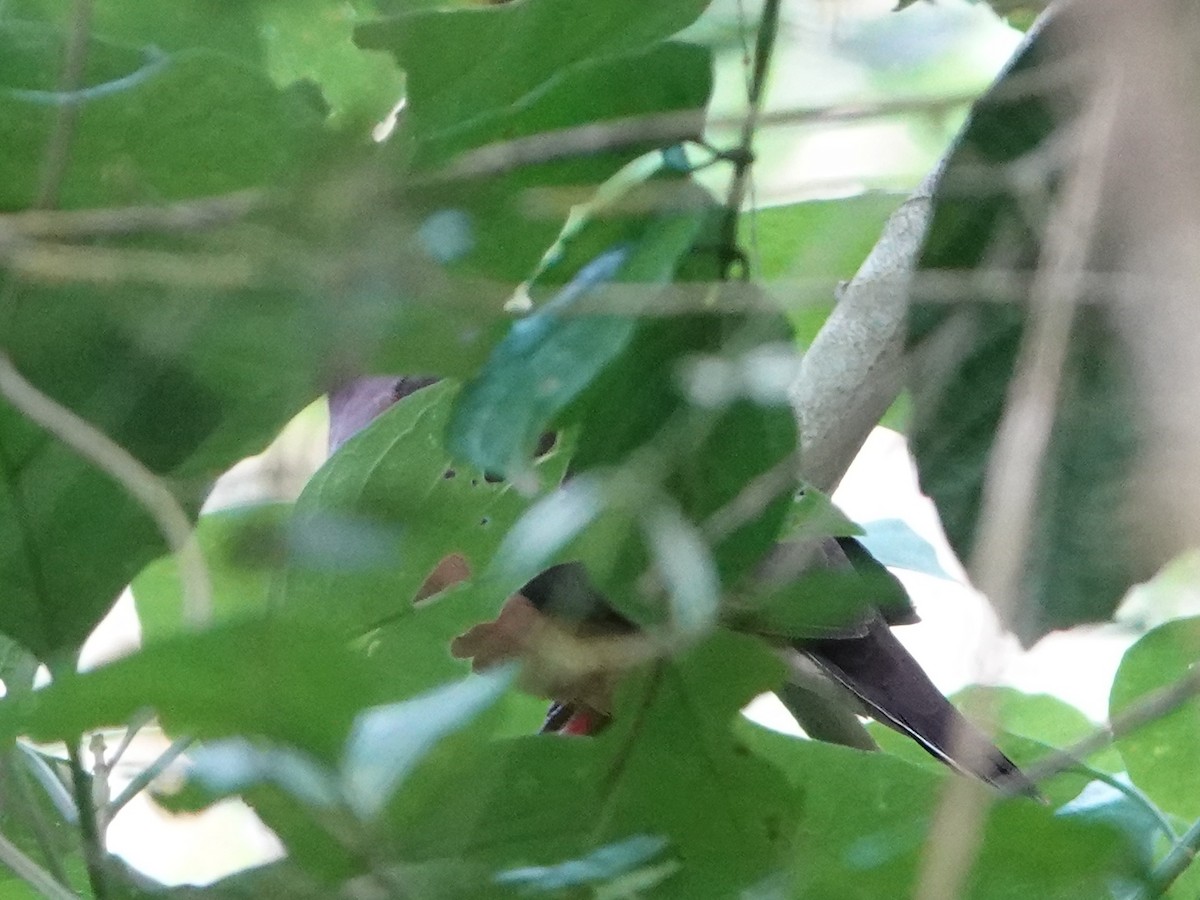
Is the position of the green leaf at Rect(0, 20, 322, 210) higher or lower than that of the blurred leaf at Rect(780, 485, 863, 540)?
higher

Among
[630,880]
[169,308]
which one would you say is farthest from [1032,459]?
[169,308]

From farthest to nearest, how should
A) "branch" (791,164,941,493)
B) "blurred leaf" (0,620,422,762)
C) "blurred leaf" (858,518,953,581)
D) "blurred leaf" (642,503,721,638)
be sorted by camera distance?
"blurred leaf" (858,518,953,581) → "branch" (791,164,941,493) → "blurred leaf" (642,503,721,638) → "blurred leaf" (0,620,422,762)

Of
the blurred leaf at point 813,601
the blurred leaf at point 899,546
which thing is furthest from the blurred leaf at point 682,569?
the blurred leaf at point 899,546

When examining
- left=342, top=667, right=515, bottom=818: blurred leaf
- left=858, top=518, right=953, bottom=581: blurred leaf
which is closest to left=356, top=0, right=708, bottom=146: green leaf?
left=342, top=667, right=515, bottom=818: blurred leaf

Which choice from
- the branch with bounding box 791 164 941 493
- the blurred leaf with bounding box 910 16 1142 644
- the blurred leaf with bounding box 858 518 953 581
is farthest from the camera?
the blurred leaf with bounding box 858 518 953 581

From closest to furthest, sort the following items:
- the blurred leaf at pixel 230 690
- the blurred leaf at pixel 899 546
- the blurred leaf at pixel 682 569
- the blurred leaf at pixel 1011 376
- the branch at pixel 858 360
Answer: the blurred leaf at pixel 230 690, the blurred leaf at pixel 682 569, the blurred leaf at pixel 1011 376, the branch at pixel 858 360, the blurred leaf at pixel 899 546

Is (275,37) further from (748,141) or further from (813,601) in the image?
(813,601)

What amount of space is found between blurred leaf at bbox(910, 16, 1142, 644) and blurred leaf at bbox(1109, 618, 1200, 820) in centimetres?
5

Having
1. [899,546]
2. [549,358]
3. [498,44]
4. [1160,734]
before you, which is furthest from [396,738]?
[899,546]

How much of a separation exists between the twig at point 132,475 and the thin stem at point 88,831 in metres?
0.06

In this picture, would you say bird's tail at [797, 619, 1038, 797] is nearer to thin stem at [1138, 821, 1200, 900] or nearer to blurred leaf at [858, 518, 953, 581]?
blurred leaf at [858, 518, 953, 581]

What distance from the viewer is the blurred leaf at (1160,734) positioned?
0.48 m

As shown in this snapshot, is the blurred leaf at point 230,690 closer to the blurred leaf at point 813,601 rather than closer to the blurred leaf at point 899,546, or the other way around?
the blurred leaf at point 813,601

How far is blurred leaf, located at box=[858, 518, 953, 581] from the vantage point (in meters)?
0.75
